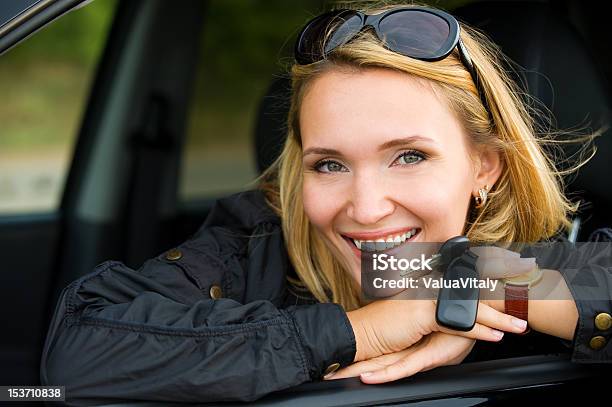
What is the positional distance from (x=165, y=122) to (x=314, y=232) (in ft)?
4.02

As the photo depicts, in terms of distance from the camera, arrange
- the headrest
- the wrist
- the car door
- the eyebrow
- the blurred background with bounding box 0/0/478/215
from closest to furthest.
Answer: the wrist < the eyebrow < the headrest < the car door < the blurred background with bounding box 0/0/478/215

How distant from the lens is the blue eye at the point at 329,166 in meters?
1.65

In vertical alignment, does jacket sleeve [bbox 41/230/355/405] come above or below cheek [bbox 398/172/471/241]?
below

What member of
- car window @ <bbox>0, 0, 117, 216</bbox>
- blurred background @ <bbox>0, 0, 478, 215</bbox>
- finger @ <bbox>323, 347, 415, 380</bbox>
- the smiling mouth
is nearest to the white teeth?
the smiling mouth

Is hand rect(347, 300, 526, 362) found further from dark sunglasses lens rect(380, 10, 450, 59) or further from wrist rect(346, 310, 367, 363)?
dark sunglasses lens rect(380, 10, 450, 59)

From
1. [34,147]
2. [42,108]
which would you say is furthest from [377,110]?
[42,108]

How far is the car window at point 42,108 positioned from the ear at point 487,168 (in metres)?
5.67

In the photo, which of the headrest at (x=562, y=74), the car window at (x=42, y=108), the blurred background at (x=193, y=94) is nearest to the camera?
the headrest at (x=562, y=74)

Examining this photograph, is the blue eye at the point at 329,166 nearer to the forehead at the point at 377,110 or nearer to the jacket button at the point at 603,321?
the forehead at the point at 377,110

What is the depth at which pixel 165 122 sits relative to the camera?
9.68 feet

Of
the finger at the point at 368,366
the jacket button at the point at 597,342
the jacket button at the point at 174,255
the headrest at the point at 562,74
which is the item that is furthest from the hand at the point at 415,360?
the headrest at the point at 562,74

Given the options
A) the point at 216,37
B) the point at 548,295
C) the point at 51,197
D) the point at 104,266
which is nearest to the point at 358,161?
the point at 548,295

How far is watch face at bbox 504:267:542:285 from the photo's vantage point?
58.6 inches

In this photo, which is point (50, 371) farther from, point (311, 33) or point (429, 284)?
point (311, 33)
